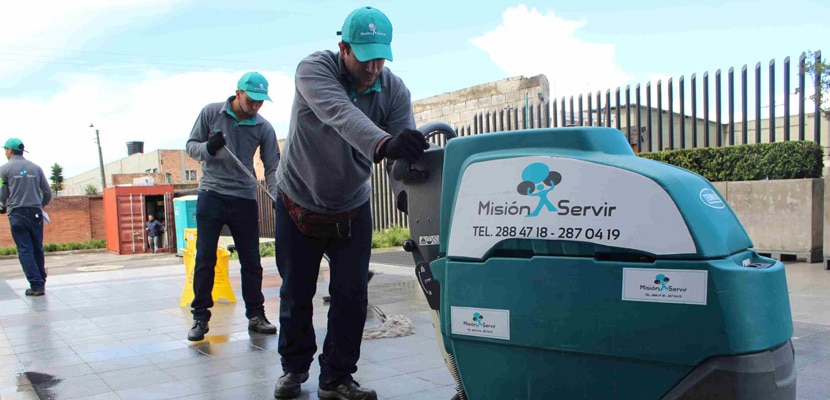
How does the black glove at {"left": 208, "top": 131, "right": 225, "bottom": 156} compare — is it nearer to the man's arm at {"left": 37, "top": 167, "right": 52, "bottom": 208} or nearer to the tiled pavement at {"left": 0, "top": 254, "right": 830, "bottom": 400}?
the tiled pavement at {"left": 0, "top": 254, "right": 830, "bottom": 400}

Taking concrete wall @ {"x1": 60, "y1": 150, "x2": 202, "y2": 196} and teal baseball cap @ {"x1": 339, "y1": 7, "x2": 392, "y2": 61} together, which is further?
concrete wall @ {"x1": 60, "y1": 150, "x2": 202, "y2": 196}

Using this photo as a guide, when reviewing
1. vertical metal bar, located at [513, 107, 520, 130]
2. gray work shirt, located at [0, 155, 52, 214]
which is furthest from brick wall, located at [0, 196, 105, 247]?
vertical metal bar, located at [513, 107, 520, 130]

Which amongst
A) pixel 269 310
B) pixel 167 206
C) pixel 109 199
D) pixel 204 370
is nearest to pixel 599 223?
pixel 204 370

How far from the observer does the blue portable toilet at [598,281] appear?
68.0 inches

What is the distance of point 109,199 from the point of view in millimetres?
25391

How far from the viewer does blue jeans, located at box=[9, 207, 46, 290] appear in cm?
729

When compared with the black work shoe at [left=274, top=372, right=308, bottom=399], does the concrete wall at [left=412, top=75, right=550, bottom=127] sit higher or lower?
higher

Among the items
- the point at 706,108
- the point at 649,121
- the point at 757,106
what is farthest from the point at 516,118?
the point at 757,106

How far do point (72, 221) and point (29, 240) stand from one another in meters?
26.2

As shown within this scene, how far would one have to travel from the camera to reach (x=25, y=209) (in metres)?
7.38

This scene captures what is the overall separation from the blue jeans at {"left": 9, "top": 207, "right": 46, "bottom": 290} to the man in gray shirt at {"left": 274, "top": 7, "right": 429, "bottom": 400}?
535 centimetres

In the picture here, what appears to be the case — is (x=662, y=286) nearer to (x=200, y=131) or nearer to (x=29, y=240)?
(x=200, y=131)

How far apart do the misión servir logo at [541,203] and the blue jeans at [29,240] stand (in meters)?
6.99

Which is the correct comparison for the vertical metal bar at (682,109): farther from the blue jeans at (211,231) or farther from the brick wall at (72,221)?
the brick wall at (72,221)
